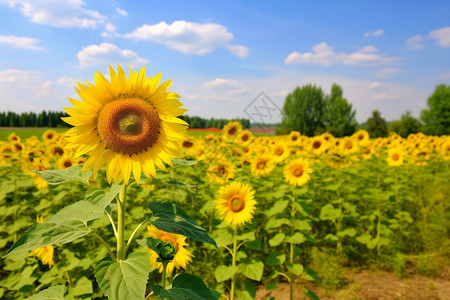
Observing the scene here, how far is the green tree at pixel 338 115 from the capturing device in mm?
55500

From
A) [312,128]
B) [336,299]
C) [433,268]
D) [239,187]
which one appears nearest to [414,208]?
[433,268]

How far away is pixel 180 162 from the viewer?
152 cm

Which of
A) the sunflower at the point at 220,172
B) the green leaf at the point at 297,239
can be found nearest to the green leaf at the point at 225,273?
the green leaf at the point at 297,239

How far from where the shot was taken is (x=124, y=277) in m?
1.20

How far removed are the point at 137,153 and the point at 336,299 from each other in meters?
3.73

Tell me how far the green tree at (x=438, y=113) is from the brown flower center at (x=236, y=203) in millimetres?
55768

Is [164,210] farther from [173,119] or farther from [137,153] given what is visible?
[173,119]

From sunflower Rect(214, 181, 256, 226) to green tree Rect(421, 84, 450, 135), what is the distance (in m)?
55.7

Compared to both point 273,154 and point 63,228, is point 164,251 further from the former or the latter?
point 273,154

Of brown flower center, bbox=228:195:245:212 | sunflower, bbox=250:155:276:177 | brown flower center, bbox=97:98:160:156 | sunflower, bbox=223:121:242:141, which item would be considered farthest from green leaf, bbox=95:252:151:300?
sunflower, bbox=223:121:242:141

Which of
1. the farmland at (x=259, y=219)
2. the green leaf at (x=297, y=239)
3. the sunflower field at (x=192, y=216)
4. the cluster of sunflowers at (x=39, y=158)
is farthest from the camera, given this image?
the cluster of sunflowers at (x=39, y=158)

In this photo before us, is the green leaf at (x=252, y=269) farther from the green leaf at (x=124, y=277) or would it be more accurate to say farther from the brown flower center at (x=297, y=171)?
the green leaf at (x=124, y=277)

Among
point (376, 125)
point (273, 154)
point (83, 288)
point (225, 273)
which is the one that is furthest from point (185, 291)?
point (376, 125)

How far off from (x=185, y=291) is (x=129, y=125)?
31.7 inches
